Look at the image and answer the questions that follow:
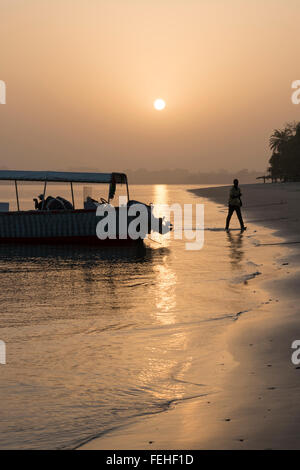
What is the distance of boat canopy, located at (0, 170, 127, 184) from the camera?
24.0 m

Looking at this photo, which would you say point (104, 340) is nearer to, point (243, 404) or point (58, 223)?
point (243, 404)

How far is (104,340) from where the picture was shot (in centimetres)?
857

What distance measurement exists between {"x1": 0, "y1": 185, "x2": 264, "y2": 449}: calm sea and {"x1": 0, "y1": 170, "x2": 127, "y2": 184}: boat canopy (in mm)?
7228

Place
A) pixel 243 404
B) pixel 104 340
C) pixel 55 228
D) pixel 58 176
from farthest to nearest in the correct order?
pixel 58 176 → pixel 55 228 → pixel 104 340 → pixel 243 404

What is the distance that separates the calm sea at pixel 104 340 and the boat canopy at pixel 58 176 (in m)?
7.23

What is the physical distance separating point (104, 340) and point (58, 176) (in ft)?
53.8

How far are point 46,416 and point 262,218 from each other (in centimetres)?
2994

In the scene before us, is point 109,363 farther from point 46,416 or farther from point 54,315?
point 54,315

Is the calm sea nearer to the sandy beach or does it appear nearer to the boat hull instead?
the sandy beach

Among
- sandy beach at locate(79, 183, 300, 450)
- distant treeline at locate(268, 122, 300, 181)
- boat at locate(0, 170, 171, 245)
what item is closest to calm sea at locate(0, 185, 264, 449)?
sandy beach at locate(79, 183, 300, 450)

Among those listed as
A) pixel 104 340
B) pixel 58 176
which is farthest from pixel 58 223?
pixel 104 340

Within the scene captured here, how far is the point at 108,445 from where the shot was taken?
195 inches

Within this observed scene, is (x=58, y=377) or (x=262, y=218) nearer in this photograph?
(x=58, y=377)

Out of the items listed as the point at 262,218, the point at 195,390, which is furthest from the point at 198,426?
the point at 262,218
